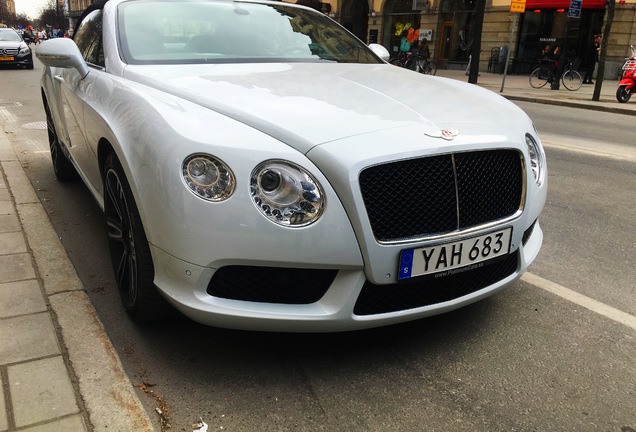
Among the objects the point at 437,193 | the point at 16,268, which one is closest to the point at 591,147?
the point at 437,193

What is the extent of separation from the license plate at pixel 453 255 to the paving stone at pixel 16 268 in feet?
7.27

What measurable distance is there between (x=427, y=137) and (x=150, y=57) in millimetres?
1740

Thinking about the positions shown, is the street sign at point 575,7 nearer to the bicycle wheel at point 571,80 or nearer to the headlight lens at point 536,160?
the bicycle wheel at point 571,80

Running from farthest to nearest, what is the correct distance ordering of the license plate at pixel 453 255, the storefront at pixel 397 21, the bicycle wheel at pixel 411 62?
the storefront at pixel 397 21, the bicycle wheel at pixel 411 62, the license plate at pixel 453 255

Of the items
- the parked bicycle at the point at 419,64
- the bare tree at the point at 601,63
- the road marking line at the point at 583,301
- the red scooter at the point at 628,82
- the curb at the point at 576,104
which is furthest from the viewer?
the parked bicycle at the point at 419,64

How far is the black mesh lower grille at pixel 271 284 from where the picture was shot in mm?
2131

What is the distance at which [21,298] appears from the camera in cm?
288

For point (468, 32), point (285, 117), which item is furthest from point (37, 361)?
point (468, 32)

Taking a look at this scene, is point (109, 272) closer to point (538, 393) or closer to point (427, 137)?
point (427, 137)

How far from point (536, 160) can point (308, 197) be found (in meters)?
1.33

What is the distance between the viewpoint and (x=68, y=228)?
4090 mm

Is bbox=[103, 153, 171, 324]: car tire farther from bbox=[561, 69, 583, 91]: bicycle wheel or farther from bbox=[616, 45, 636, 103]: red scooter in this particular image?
bbox=[561, 69, 583, 91]: bicycle wheel

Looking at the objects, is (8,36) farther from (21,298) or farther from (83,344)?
(83,344)

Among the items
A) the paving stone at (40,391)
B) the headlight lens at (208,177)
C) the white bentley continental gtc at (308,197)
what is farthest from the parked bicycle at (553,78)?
the paving stone at (40,391)
